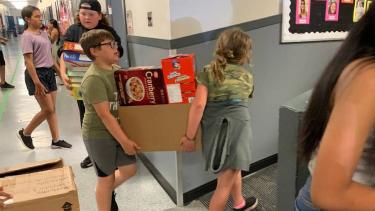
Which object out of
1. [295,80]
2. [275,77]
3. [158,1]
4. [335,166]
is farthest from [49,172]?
[295,80]

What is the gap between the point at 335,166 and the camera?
0.65 metres

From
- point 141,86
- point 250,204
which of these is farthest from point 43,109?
point 250,204

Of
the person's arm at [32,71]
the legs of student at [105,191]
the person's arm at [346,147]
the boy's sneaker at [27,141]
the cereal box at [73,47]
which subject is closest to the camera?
the person's arm at [346,147]

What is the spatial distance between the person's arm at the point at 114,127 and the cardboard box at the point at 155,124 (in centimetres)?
4

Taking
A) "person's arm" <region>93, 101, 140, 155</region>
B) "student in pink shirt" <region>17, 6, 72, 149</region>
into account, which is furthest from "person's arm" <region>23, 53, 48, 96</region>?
"person's arm" <region>93, 101, 140, 155</region>

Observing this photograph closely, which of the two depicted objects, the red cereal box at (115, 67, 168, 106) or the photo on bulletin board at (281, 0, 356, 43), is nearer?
the red cereal box at (115, 67, 168, 106)

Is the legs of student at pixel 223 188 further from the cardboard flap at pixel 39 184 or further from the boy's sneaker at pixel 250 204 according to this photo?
the cardboard flap at pixel 39 184

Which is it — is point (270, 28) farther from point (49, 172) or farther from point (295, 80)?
point (49, 172)

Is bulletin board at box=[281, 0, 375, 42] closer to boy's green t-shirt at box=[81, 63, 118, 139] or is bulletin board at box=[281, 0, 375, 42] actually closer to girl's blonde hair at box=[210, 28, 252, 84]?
girl's blonde hair at box=[210, 28, 252, 84]

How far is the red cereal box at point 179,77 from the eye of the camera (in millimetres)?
1847

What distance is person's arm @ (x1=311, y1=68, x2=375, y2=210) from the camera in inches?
24.7

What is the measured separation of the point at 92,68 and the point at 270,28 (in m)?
1.49

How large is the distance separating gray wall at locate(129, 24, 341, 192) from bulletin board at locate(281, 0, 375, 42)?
2.7 inches

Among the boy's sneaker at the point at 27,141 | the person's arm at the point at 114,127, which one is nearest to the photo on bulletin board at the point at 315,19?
the person's arm at the point at 114,127
